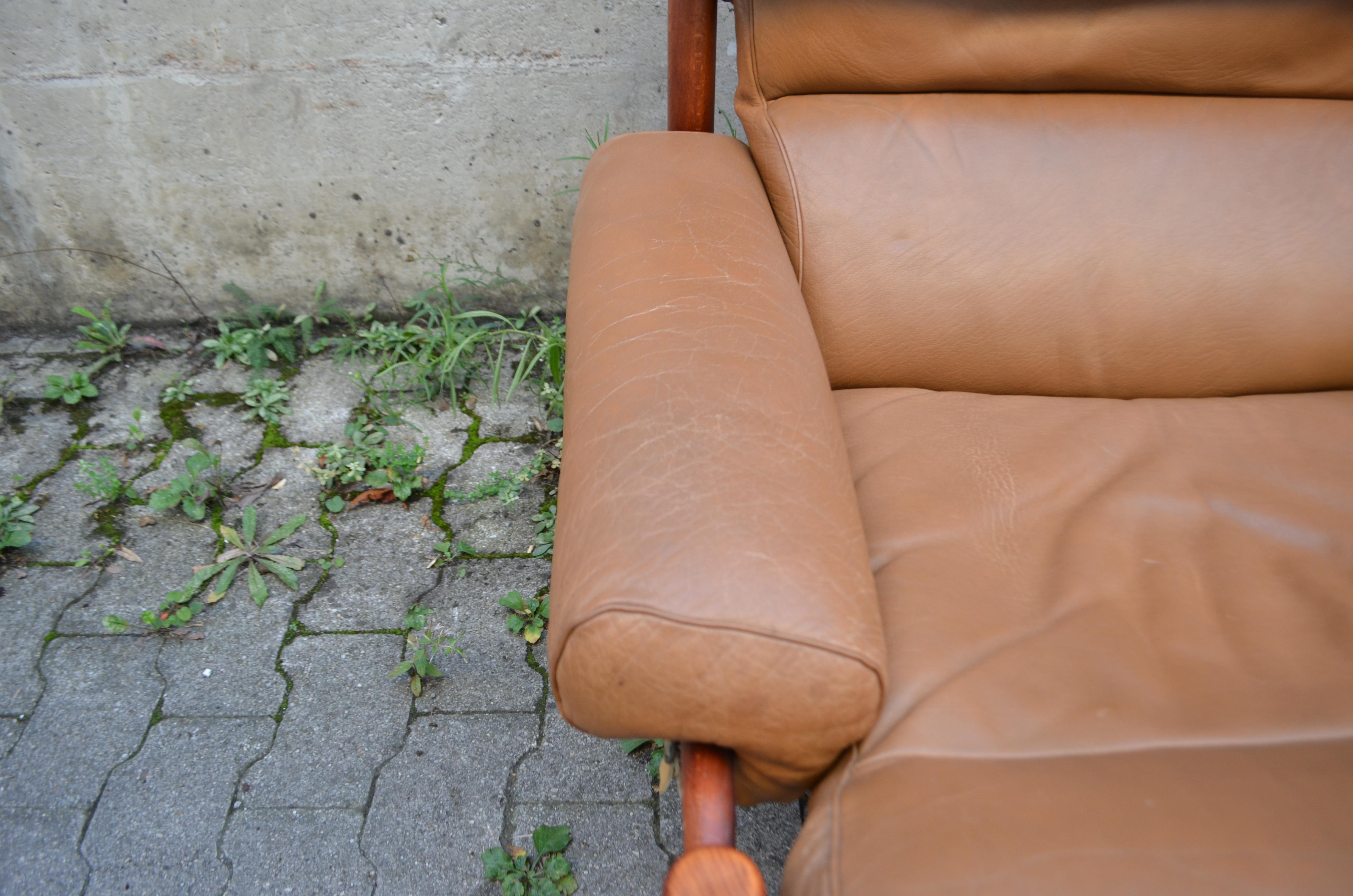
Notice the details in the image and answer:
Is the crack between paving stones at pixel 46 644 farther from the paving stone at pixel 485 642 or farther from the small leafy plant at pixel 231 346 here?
the small leafy plant at pixel 231 346

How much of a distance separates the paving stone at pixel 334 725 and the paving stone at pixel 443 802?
37 millimetres

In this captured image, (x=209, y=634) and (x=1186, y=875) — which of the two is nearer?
(x=1186, y=875)

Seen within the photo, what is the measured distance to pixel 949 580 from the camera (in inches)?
30.7

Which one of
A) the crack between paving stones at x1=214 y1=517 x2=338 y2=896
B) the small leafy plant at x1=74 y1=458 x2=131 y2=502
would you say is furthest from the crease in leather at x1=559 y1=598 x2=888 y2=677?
the small leafy plant at x1=74 y1=458 x2=131 y2=502

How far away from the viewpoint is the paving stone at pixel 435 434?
1644 mm

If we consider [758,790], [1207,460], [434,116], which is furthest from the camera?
[434,116]

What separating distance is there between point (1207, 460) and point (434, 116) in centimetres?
155

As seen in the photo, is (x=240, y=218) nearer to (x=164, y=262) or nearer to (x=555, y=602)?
(x=164, y=262)

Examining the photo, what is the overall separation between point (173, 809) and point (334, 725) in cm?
23

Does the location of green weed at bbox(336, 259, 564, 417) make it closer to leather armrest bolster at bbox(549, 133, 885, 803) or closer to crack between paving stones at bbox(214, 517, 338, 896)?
crack between paving stones at bbox(214, 517, 338, 896)

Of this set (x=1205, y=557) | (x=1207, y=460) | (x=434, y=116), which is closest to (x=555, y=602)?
(x=1205, y=557)

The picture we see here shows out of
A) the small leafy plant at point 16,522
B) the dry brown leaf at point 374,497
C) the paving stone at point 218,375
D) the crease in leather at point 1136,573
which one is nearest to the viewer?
the crease in leather at point 1136,573

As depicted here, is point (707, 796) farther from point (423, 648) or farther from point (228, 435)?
point (228, 435)

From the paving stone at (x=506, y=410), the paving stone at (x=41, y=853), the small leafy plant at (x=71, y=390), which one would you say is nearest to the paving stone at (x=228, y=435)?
the small leafy plant at (x=71, y=390)
